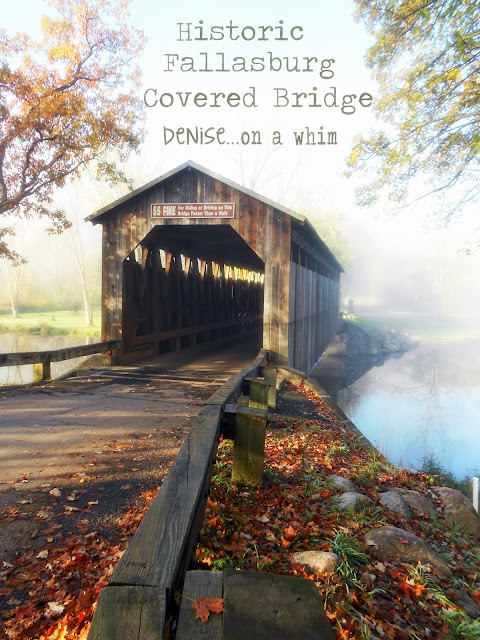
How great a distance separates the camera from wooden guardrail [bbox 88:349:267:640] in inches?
51.1

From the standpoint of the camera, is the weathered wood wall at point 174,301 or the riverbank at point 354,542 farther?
the weathered wood wall at point 174,301

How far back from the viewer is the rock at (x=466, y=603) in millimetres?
2932

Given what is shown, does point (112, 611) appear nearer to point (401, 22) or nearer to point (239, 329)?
point (401, 22)

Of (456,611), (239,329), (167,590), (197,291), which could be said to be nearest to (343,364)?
(239,329)

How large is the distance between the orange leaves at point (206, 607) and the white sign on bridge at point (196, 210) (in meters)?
9.65

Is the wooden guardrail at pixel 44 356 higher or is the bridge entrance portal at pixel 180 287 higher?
the bridge entrance portal at pixel 180 287

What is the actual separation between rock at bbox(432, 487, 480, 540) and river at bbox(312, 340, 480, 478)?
3.12 m

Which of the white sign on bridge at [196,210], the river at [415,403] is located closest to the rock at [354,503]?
the river at [415,403]

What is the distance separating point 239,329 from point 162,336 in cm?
1121

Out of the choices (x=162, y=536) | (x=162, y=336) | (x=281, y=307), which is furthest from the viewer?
(x=162, y=336)

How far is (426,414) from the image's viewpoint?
16.2 m

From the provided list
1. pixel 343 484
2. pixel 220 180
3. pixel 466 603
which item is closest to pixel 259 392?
pixel 343 484

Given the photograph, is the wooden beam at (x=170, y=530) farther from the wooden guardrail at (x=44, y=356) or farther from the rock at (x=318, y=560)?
the wooden guardrail at (x=44, y=356)

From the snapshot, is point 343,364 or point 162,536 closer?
point 162,536
